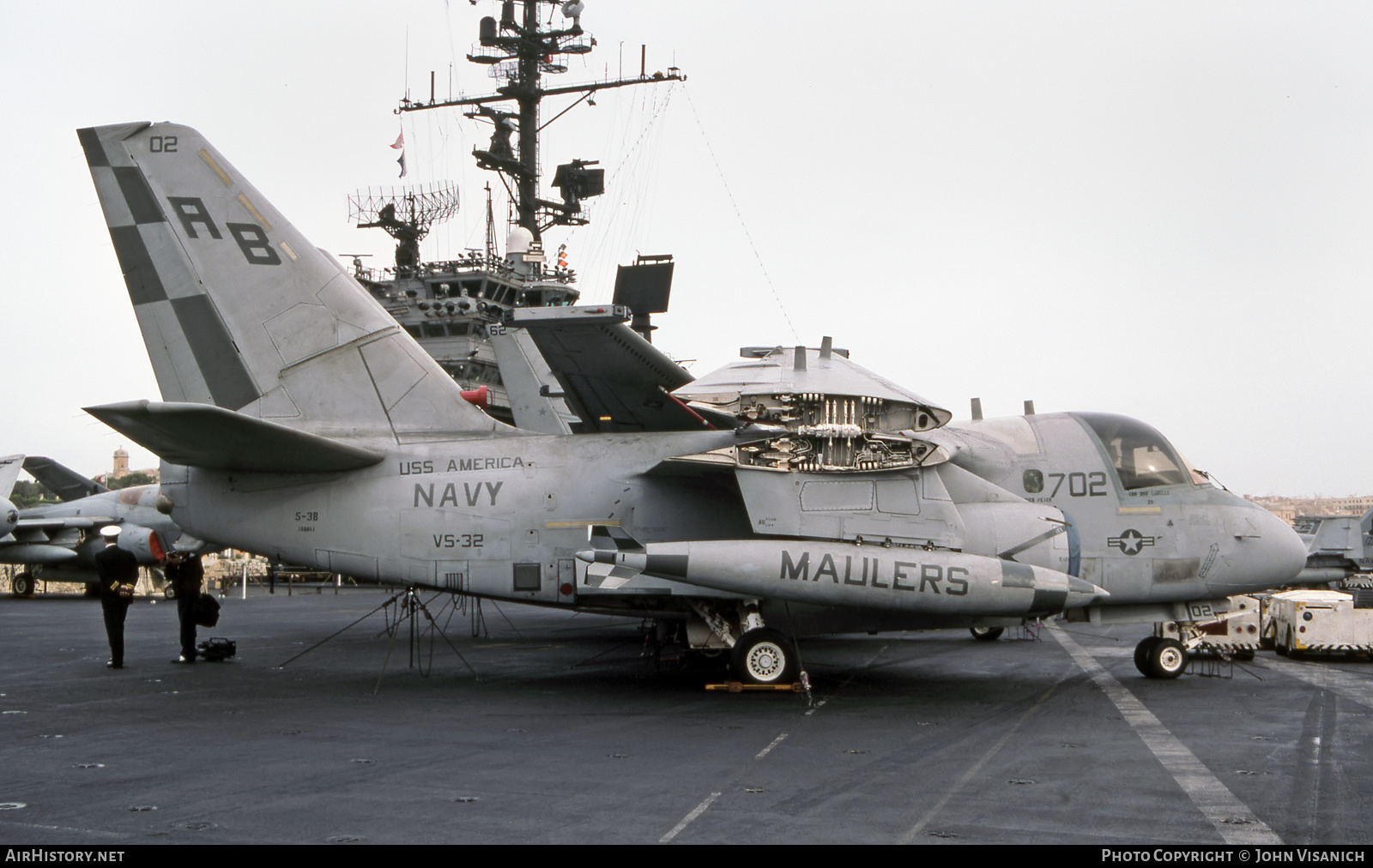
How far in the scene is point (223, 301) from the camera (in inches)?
523

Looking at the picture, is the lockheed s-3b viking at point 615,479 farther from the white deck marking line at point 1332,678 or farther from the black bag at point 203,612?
the black bag at point 203,612

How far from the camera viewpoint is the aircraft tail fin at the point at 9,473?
102 feet

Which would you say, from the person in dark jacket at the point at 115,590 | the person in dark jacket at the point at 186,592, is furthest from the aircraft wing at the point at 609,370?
the person in dark jacket at the point at 115,590

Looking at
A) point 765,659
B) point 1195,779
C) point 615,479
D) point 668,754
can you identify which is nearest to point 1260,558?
point 765,659

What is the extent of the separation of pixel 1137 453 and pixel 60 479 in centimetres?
4218

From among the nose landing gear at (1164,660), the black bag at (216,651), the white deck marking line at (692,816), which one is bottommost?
the black bag at (216,651)

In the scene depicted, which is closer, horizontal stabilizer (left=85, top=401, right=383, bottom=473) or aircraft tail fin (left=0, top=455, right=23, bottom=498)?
horizontal stabilizer (left=85, top=401, right=383, bottom=473)

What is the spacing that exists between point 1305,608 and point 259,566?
53877mm

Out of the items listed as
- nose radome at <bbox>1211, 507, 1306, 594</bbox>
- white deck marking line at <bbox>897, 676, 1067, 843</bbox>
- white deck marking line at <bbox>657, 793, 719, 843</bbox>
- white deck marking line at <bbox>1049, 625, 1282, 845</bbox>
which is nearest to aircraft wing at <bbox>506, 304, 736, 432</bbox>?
white deck marking line at <bbox>897, 676, 1067, 843</bbox>

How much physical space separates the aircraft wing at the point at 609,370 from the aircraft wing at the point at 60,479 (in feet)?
109

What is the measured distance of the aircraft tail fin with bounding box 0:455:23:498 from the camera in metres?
31.1

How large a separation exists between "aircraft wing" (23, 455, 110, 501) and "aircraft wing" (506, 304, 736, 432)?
109ft

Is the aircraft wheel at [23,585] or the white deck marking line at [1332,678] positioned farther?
the aircraft wheel at [23,585]

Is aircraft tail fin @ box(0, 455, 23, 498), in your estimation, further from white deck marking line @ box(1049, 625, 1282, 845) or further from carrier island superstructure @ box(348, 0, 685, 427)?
white deck marking line @ box(1049, 625, 1282, 845)
